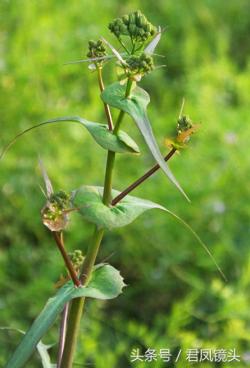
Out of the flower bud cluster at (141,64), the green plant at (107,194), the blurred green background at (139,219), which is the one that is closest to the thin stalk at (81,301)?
the green plant at (107,194)

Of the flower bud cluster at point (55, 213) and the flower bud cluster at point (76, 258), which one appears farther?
the flower bud cluster at point (76, 258)

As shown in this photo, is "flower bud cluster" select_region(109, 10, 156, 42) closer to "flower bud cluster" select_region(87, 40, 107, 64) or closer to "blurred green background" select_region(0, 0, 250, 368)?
"flower bud cluster" select_region(87, 40, 107, 64)

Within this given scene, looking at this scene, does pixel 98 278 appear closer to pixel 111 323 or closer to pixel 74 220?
pixel 111 323

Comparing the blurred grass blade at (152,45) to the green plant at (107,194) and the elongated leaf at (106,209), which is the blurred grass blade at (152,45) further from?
the elongated leaf at (106,209)

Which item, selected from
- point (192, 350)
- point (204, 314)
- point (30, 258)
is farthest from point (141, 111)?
point (30, 258)

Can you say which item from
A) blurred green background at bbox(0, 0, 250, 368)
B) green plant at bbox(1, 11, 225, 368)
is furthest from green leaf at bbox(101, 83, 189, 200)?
blurred green background at bbox(0, 0, 250, 368)
